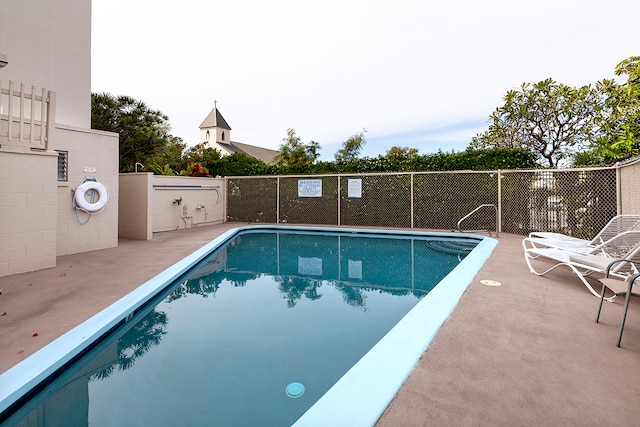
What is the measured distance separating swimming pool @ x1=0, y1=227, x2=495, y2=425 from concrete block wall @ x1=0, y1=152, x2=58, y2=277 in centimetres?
205

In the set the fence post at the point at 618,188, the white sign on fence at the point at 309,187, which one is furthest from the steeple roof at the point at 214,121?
the fence post at the point at 618,188

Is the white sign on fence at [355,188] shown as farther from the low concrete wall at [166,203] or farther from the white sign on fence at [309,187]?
the low concrete wall at [166,203]

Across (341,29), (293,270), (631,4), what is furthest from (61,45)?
(631,4)

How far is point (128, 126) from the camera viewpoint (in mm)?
19375

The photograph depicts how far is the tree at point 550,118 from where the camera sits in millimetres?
10383

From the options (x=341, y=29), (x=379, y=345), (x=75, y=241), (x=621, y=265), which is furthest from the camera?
(x=341, y=29)

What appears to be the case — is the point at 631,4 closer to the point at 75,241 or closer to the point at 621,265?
the point at 621,265

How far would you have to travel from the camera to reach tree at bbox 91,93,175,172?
1883 cm

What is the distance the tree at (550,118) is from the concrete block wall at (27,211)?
12.1 metres

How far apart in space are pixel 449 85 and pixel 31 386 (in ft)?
37.1

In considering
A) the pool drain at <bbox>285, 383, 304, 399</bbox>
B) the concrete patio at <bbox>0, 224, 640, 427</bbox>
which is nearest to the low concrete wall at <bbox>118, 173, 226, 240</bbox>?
the concrete patio at <bbox>0, 224, 640, 427</bbox>

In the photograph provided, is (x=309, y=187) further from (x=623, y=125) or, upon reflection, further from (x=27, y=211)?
(x=623, y=125)

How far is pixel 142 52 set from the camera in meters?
10.3

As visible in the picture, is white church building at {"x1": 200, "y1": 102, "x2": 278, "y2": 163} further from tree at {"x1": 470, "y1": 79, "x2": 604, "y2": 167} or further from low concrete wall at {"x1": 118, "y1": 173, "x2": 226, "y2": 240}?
tree at {"x1": 470, "y1": 79, "x2": 604, "y2": 167}
